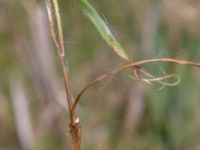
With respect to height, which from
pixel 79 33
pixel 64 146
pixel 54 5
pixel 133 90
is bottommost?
pixel 64 146

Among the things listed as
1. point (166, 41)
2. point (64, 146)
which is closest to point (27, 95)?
point (64, 146)

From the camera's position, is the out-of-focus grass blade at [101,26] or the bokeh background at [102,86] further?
the bokeh background at [102,86]

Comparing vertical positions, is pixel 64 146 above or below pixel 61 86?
below

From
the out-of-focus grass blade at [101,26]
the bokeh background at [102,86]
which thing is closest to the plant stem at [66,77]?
the out-of-focus grass blade at [101,26]

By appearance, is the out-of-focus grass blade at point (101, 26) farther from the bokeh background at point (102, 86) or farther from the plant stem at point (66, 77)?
the bokeh background at point (102, 86)

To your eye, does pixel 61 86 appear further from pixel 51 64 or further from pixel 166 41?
pixel 166 41

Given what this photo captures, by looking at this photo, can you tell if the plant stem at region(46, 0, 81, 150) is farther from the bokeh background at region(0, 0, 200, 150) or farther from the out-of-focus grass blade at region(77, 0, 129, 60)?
the bokeh background at region(0, 0, 200, 150)

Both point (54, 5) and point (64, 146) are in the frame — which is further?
point (64, 146)

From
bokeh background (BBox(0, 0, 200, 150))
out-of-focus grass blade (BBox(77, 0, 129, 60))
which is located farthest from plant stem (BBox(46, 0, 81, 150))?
bokeh background (BBox(0, 0, 200, 150))

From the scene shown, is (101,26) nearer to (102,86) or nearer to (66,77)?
(66,77)

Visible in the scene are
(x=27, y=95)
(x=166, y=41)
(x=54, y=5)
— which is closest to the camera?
(x=54, y=5)
